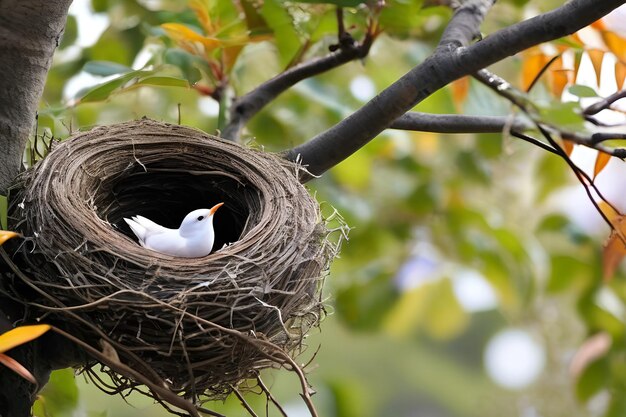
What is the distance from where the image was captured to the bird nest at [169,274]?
3.58 ft

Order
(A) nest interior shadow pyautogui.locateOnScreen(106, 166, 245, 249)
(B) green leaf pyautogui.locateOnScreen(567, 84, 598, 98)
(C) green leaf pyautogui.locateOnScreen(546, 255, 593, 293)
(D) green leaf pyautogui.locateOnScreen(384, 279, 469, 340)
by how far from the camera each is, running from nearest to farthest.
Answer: (B) green leaf pyautogui.locateOnScreen(567, 84, 598, 98), (A) nest interior shadow pyautogui.locateOnScreen(106, 166, 245, 249), (C) green leaf pyautogui.locateOnScreen(546, 255, 593, 293), (D) green leaf pyautogui.locateOnScreen(384, 279, 469, 340)

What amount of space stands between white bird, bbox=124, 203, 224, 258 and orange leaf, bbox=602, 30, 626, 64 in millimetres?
761

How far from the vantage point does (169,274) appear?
45.9 inches

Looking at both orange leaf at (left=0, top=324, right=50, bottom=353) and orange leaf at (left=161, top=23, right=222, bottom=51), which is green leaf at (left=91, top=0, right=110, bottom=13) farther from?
orange leaf at (left=0, top=324, right=50, bottom=353)

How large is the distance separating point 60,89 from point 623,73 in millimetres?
1684

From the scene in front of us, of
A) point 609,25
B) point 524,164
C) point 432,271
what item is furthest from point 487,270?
point 609,25

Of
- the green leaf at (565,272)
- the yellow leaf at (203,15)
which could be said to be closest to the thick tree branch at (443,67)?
the yellow leaf at (203,15)

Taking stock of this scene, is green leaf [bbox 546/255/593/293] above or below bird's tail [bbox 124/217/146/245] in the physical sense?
above

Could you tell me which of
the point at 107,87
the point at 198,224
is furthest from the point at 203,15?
the point at 198,224

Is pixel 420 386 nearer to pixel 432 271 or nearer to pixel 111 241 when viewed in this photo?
pixel 432 271

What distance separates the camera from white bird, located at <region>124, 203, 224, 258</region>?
1429 mm

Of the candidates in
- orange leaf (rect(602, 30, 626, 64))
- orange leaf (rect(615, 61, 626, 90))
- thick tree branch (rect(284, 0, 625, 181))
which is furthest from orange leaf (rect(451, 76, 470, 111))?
orange leaf (rect(615, 61, 626, 90))

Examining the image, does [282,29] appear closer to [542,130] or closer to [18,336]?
[542,130]

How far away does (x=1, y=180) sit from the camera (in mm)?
1206
